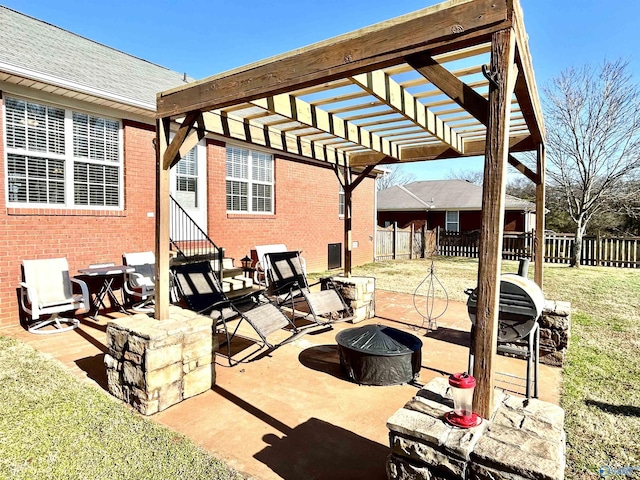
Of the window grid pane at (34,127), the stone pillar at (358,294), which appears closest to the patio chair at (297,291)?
the stone pillar at (358,294)

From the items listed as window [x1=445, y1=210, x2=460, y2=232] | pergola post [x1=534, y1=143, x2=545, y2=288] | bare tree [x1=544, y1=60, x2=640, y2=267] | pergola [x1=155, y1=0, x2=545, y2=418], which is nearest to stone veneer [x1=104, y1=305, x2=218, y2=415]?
pergola [x1=155, y1=0, x2=545, y2=418]

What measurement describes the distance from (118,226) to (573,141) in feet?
53.9

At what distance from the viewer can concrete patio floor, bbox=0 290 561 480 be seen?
8.51 feet

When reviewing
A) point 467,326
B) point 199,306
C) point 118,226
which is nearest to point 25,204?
point 118,226

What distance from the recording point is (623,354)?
4688 mm

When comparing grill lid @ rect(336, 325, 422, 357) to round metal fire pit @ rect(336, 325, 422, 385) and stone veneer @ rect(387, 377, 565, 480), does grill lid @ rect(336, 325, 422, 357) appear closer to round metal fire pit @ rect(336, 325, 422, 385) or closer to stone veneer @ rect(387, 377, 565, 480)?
round metal fire pit @ rect(336, 325, 422, 385)

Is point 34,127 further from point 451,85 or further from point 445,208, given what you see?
point 445,208

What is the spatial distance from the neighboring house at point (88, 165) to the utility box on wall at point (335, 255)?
3.16m

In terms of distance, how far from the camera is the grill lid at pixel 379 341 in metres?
3.67

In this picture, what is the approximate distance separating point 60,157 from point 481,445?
6.87 meters

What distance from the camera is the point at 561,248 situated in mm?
15859

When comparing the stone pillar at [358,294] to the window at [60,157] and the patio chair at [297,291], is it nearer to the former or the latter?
the patio chair at [297,291]

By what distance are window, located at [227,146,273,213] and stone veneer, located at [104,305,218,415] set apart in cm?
575

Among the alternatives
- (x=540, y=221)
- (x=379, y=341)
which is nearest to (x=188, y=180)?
(x=379, y=341)
